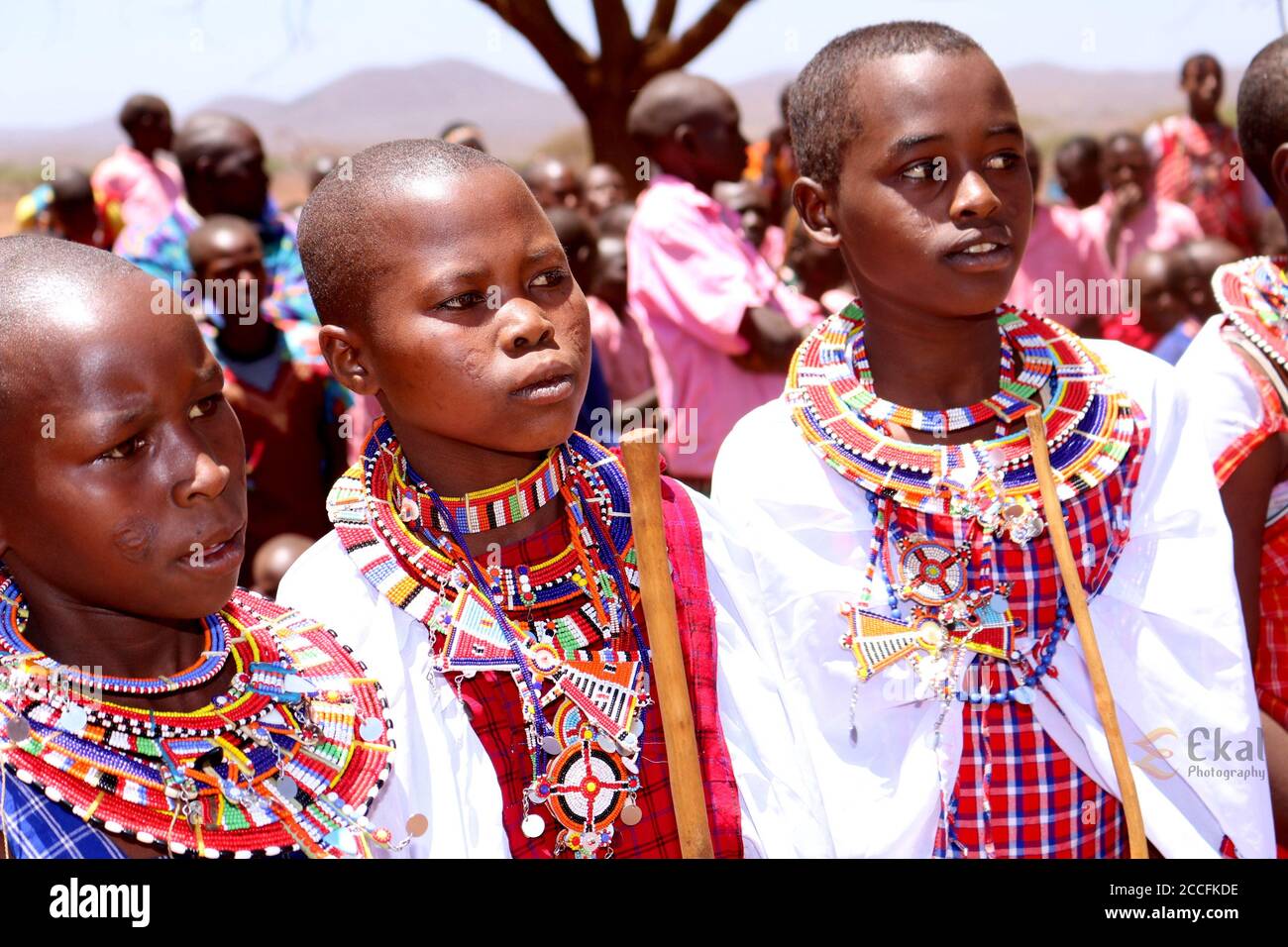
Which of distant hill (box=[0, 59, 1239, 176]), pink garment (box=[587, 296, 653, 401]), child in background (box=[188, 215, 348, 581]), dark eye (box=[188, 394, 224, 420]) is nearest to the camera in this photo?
dark eye (box=[188, 394, 224, 420])

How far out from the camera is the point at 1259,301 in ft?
7.75

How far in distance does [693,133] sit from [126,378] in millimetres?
3354

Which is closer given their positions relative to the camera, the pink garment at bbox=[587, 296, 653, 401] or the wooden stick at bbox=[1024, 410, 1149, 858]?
the wooden stick at bbox=[1024, 410, 1149, 858]

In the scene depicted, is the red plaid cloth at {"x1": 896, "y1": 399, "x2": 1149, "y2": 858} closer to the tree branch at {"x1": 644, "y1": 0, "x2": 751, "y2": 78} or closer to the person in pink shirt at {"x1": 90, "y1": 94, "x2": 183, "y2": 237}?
the person in pink shirt at {"x1": 90, "y1": 94, "x2": 183, "y2": 237}

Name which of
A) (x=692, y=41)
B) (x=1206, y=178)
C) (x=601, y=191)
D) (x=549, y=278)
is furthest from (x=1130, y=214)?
(x=549, y=278)

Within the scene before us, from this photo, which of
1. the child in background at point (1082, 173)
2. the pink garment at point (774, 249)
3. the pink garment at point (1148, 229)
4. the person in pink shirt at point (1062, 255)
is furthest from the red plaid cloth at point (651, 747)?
the child in background at point (1082, 173)

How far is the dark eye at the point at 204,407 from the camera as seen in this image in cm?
164

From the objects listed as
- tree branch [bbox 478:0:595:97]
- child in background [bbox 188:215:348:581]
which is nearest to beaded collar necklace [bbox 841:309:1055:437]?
child in background [bbox 188:215:348:581]

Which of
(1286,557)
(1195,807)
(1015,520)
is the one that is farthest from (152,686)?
(1286,557)

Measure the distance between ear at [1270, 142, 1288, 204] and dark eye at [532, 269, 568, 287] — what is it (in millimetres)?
1392

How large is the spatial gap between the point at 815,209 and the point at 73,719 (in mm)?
1362

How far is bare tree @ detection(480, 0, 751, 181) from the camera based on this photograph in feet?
31.5

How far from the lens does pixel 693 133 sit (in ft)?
15.3
